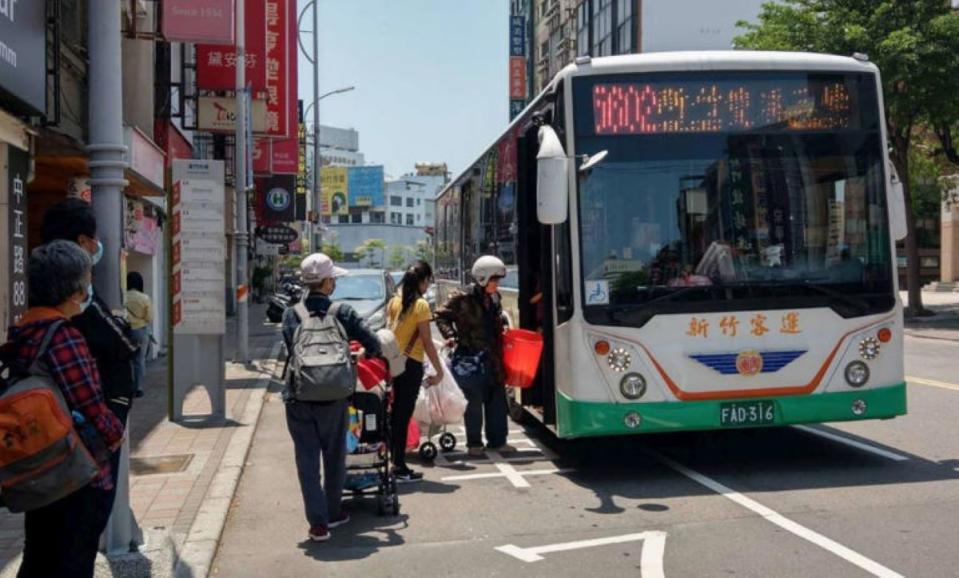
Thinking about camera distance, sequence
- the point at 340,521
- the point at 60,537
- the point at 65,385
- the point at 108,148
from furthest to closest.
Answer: the point at 340,521 → the point at 108,148 → the point at 60,537 → the point at 65,385

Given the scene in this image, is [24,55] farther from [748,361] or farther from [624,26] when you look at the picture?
[624,26]

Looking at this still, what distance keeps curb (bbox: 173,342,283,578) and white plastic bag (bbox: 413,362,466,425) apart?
1708 mm

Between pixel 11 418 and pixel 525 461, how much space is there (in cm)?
595

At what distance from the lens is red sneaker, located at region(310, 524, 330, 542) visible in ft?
21.4

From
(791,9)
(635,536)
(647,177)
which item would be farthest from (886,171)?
(791,9)

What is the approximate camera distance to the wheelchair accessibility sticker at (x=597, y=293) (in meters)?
7.77

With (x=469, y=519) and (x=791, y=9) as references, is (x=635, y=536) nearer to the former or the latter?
(x=469, y=519)

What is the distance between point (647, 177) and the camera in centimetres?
782

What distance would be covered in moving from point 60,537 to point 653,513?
13.7ft

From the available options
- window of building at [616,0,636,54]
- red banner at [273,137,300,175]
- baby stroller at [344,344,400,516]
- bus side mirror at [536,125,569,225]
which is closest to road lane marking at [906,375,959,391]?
bus side mirror at [536,125,569,225]

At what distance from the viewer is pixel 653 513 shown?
22.9 ft

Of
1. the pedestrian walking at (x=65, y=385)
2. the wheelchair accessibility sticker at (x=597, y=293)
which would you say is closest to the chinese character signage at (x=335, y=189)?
the wheelchair accessibility sticker at (x=597, y=293)

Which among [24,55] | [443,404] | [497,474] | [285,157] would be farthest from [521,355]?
→ [285,157]

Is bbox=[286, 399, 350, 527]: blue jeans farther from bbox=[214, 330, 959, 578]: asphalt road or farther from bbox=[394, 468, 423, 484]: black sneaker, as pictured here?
bbox=[394, 468, 423, 484]: black sneaker
